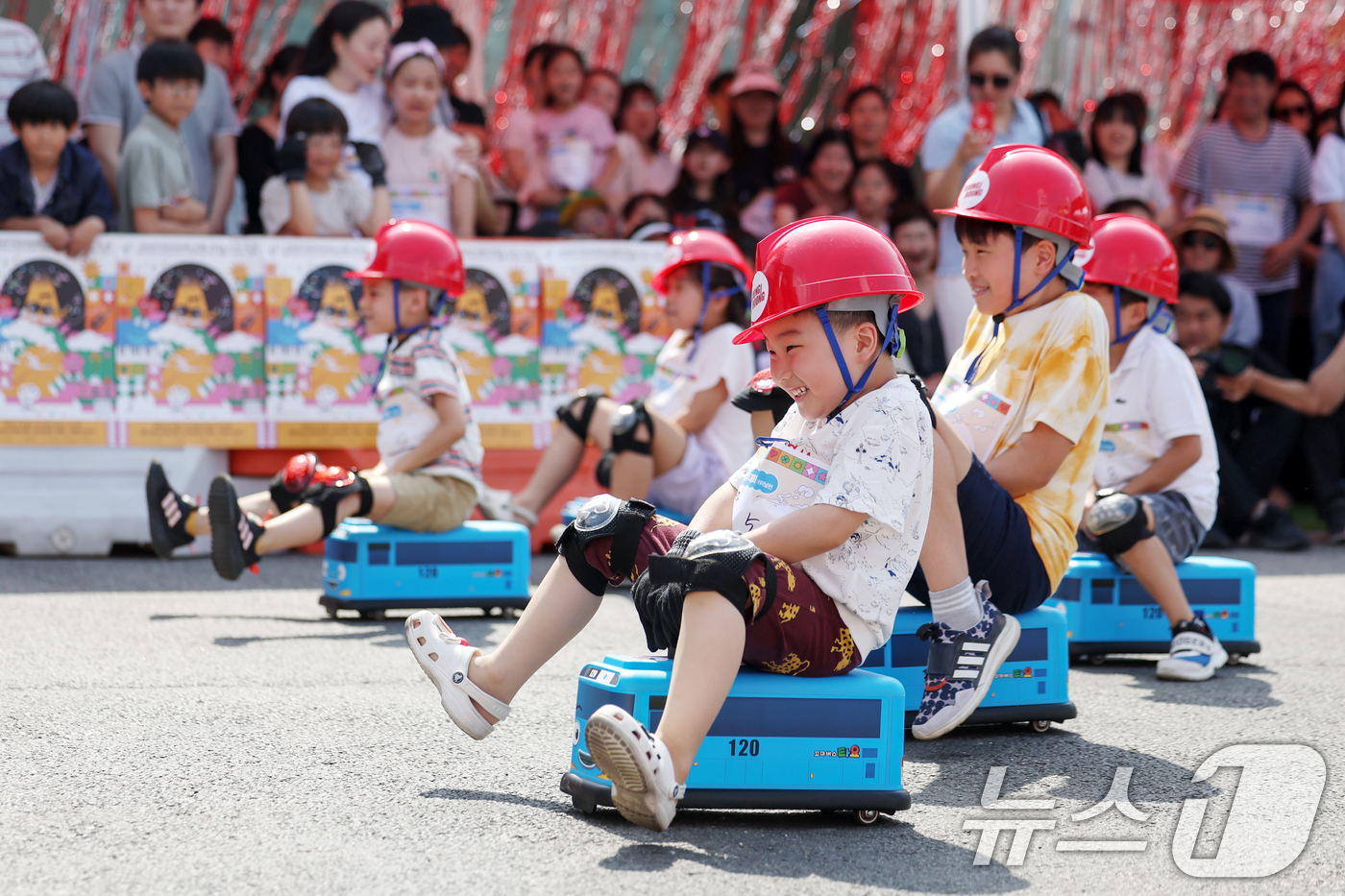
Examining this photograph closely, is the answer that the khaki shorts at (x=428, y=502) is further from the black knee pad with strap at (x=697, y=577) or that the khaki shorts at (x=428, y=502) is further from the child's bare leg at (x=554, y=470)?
the black knee pad with strap at (x=697, y=577)

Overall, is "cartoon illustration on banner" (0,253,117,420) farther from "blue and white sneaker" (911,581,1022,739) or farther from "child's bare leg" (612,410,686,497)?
"blue and white sneaker" (911,581,1022,739)

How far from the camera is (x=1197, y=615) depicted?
13.1 ft

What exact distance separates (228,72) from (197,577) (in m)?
3.26

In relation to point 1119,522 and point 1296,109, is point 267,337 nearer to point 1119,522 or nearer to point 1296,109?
point 1119,522

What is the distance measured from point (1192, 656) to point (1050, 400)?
3.44 feet

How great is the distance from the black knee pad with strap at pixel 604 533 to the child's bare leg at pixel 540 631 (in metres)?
0.03

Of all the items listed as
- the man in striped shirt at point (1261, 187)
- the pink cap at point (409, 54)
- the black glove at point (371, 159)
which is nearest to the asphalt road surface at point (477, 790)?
the black glove at point (371, 159)

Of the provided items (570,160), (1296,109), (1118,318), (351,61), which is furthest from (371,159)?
(1296,109)

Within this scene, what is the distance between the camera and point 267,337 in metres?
6.24

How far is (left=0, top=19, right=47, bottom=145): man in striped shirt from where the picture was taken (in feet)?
20.9

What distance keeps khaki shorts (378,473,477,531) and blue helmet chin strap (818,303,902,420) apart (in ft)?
8.02

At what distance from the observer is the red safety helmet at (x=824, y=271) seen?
252 centimetres

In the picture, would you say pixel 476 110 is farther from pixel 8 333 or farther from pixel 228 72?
pixel 8 333

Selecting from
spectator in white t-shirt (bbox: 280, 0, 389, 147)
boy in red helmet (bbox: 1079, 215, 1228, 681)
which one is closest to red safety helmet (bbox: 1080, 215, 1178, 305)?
boy in red helmet (bbox: 1079, 215, 1228, 681)
